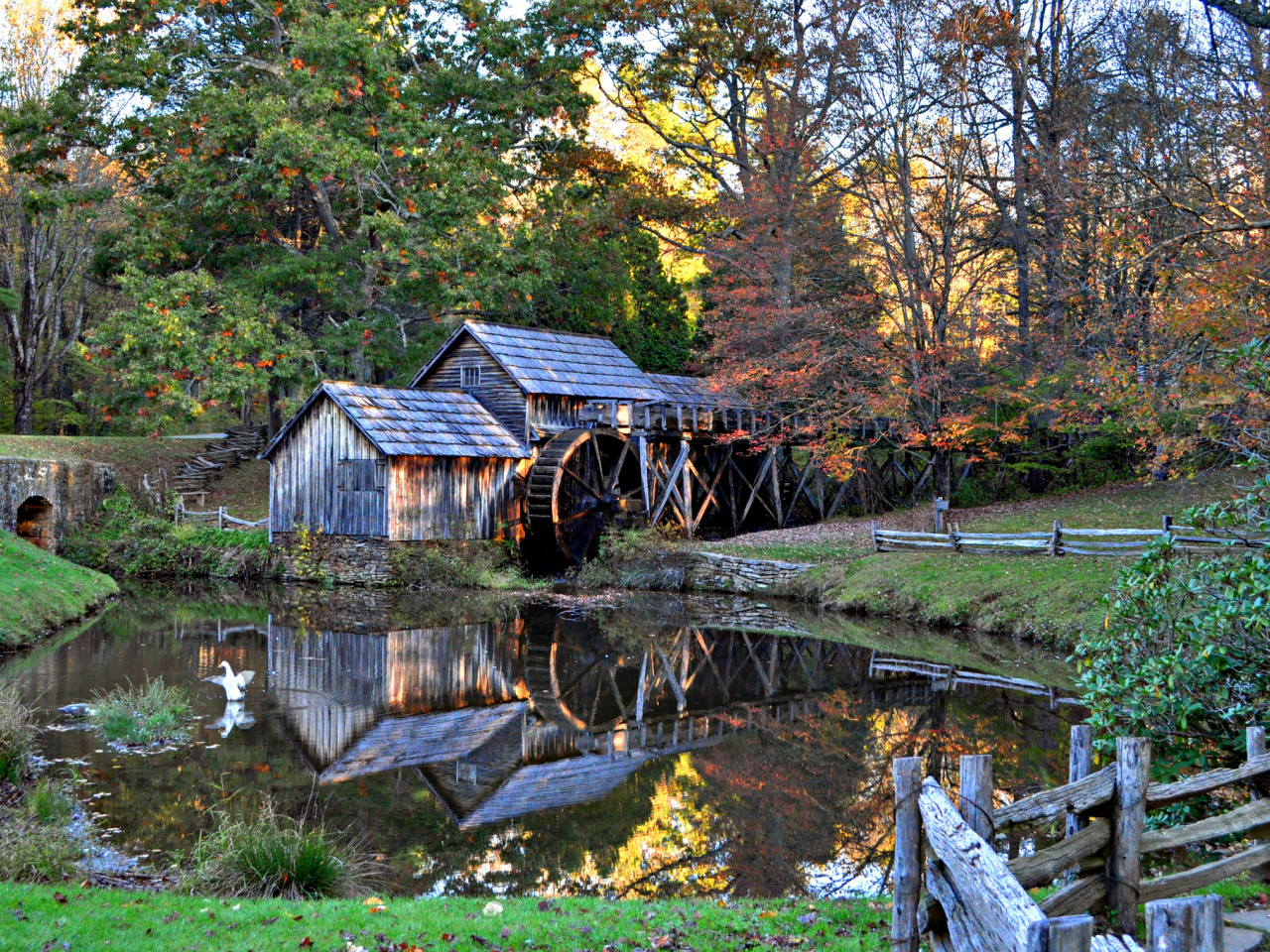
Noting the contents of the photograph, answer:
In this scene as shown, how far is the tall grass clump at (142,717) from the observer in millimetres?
10648

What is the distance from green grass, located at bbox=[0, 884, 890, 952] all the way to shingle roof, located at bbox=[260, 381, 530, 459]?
1769 cm

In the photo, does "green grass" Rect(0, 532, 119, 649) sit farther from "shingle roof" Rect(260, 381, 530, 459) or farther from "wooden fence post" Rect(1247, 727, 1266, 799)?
"wooden fence post" Rect(1247, 727, 1266, 799)

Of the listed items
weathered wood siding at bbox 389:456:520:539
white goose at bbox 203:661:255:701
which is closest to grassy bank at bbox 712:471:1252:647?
weathered wood siding at bbox 389:456:520:539

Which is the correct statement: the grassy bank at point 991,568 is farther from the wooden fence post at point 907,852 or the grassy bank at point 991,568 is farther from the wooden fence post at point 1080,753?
the wooden fence post at point 907,852

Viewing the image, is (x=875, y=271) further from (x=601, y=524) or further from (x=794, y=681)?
(x=794, y=681)

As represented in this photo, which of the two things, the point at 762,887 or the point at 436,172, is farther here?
the point at 436,172

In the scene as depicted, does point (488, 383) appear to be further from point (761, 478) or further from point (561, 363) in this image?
point (761, 478)

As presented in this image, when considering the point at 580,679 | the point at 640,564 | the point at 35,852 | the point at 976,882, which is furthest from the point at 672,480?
the point at 976,882

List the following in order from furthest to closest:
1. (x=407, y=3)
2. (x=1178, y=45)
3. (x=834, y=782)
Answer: (x=407, y=3) < (x=1178, y=45) < (x=834, y=782)

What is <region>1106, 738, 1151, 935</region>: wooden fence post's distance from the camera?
15.4 ft

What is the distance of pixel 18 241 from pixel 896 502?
2813 centimetres

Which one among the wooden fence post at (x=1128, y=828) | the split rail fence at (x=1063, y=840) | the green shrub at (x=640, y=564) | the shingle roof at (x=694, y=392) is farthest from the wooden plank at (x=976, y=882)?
the shingle roof at (x=694, y=392)

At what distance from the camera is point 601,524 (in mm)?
26641

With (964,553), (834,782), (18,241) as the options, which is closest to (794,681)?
(834,782)
